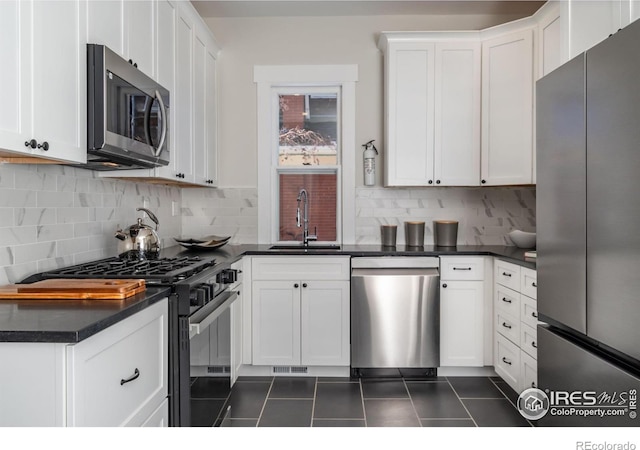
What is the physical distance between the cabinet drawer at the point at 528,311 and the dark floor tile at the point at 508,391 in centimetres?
52

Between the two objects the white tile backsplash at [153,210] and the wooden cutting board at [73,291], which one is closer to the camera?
the wooden cutting board at [73,291]

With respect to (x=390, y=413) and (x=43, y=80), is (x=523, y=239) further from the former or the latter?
(x=43, y=80)

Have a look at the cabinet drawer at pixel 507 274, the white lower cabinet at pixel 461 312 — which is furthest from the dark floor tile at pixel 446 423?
the cabinet drawer at pixel 507 274

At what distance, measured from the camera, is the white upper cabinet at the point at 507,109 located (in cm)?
340

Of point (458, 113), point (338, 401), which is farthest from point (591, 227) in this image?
point (458, 113)

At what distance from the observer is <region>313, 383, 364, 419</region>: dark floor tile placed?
2740 millimetres

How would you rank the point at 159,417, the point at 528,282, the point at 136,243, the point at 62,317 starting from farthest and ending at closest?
the point at 528,282 → the point at 136,243 → the point at 159,417 → the point at 62,317

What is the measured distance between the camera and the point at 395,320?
3.25 metres

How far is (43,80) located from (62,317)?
82 cm

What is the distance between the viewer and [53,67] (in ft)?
5.41

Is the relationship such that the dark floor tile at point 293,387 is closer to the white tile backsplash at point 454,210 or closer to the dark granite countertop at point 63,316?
the white tile backsplash at point 454,210

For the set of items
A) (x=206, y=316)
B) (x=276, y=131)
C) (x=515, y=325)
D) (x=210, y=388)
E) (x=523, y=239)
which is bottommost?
(x=210, y=388)

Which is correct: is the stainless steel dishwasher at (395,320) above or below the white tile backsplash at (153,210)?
below

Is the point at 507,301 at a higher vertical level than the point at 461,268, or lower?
lower
